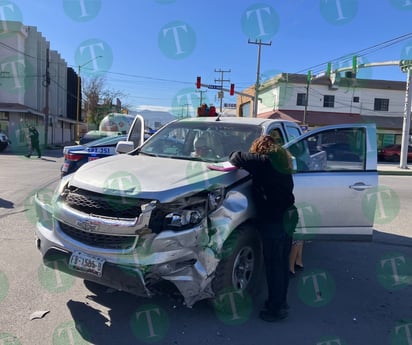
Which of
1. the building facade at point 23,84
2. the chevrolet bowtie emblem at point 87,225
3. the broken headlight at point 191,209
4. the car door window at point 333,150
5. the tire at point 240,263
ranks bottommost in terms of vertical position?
the tire at point 240,263

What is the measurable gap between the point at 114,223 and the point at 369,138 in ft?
10.6

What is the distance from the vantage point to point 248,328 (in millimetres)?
3613

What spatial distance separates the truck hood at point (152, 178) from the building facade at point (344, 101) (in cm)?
3799

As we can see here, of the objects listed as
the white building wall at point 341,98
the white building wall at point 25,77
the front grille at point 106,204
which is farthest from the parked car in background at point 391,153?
the front grille at point 106,204

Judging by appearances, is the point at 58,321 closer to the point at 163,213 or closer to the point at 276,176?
the point at 163,213

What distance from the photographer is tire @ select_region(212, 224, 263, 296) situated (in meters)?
3.52

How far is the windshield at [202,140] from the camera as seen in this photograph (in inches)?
187

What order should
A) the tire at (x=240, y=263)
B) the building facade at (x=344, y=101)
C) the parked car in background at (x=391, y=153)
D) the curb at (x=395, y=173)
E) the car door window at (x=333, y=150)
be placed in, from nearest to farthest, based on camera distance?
1. the tire at (x=240, y=263)
2. the car door window at (x=333, y=150)
3. the curb at (x=395, y=173)
4. the parked car in background at (x=391, y=153)
5. the building facade at (x=344, y=101)

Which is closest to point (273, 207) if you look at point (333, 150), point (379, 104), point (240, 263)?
point (240, 263)

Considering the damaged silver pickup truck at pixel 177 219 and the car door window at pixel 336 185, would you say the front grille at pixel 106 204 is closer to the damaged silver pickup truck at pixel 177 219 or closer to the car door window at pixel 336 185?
the damaged silver pickup truck at pixel 177 219

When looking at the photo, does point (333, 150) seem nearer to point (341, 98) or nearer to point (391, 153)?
point (391, 153)

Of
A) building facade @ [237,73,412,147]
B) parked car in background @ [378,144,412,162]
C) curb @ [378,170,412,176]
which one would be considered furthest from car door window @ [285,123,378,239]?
building facade @ [237,73,412,147]

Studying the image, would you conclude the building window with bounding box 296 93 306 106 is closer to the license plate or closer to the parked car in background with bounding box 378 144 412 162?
the parked car in background with bounding box 378 144 412 162

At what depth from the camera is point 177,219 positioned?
11.0 feet
